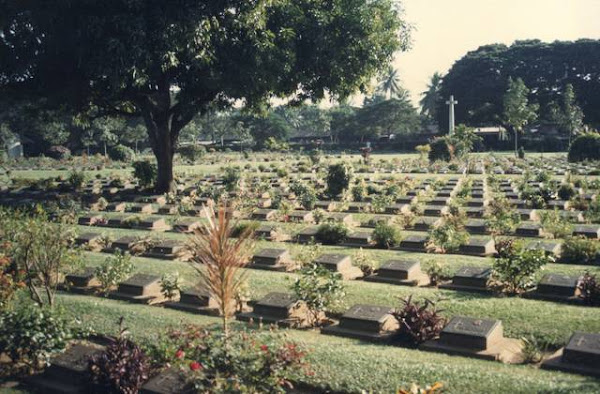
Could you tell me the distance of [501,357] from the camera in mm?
6414

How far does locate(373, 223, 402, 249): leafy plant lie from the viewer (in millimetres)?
12508

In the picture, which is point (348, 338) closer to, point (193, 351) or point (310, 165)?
point (193, 351)

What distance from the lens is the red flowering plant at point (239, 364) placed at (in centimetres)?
527

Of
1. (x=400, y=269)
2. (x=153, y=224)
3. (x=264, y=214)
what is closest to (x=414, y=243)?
(x=400, y=269)

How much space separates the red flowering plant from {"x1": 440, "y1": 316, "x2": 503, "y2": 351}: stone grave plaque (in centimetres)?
202

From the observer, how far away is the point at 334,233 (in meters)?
13.1

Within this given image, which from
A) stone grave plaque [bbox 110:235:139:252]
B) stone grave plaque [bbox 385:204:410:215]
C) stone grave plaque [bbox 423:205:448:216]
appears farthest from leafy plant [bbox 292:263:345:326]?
stone grave plaque [bbox 385:204:410:215]

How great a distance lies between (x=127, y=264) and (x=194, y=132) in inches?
2290

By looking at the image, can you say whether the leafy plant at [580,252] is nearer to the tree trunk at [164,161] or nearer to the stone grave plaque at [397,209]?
the stone grave plaque at [397,209]

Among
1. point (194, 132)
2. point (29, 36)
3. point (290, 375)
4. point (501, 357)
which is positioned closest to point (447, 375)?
point (501, 357)

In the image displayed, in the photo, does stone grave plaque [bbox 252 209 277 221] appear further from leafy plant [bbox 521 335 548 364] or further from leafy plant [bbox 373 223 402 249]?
leafy plant [bbox 521 335 548 364]

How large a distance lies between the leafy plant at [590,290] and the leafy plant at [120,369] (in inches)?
258

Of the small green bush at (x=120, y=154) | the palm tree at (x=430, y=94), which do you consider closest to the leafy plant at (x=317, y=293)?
the small green bush at (x=120, y=154)

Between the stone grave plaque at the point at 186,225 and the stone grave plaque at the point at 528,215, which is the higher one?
the stone grave plaque at the point at 528,215
